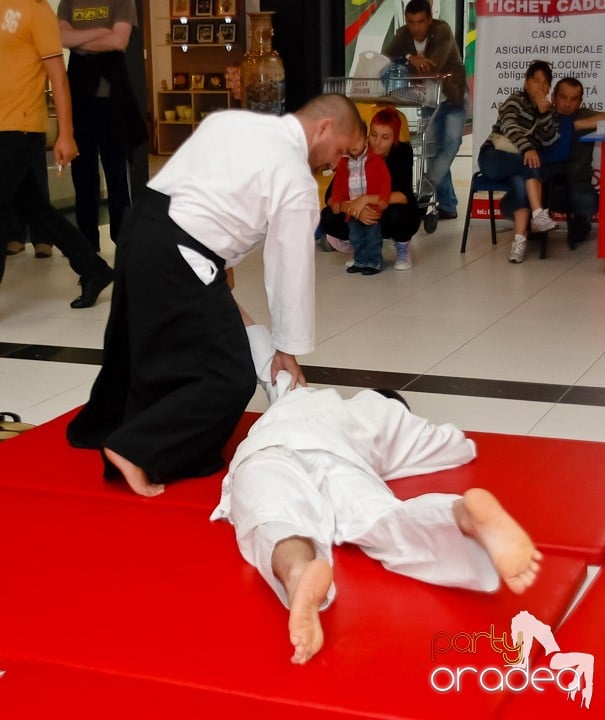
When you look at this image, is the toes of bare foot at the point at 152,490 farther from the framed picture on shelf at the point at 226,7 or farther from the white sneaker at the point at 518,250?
the framed picture on shelf at the point at 226,7

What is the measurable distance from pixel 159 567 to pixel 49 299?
3.41 meters

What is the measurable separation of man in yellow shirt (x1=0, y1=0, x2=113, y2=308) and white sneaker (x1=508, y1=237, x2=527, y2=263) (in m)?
2.57

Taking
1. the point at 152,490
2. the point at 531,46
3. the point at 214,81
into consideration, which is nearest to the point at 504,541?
the point at 152,490

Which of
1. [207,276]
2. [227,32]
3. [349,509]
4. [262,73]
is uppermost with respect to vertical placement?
[227,32]

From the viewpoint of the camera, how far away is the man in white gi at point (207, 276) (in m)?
2.79

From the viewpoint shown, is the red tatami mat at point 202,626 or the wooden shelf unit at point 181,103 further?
the wooden shelf unit at point 181,103

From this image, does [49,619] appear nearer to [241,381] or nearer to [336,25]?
[241,381]

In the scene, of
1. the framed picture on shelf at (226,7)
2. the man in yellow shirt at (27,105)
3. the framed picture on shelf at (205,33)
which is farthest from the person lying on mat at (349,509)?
the framed picture on shelf at (205,33)

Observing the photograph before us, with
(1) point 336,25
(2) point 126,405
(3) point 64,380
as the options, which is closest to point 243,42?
(1) point 336,25

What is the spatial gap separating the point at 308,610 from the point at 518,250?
4.71 m

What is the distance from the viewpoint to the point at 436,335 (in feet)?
15.5

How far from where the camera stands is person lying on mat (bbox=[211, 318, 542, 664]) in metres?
1.95

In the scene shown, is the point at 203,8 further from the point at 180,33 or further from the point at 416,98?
the point at 416,98

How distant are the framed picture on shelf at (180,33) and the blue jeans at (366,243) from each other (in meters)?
7.50
